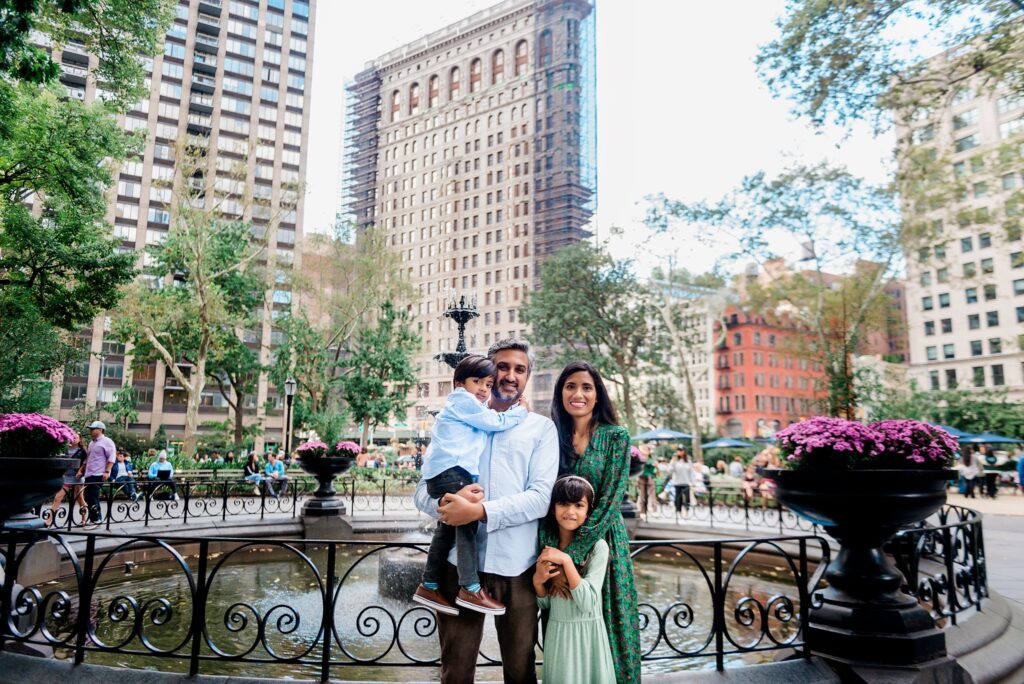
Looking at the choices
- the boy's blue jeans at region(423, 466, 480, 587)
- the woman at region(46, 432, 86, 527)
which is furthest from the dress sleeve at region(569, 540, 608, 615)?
the woman at region(46, 432, 86, 527)

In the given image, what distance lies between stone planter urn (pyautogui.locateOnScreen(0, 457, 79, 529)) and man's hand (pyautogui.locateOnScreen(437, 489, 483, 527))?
369 centimetres

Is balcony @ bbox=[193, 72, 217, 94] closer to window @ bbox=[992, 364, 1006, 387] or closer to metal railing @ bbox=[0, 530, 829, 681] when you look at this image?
metal railing @ bbox=[0, 530, 829, 681]

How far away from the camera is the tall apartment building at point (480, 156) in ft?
205

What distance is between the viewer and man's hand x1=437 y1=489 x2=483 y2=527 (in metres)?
2.48

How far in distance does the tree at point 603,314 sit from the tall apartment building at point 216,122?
3451 cm

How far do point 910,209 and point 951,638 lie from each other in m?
26.5

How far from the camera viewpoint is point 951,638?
4.52 metres

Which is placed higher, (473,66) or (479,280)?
(473,66)

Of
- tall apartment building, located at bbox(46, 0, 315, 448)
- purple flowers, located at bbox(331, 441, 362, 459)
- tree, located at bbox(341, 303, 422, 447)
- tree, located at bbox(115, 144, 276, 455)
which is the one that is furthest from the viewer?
tall apartment building, located at bbox(46, 0, 315, 448)

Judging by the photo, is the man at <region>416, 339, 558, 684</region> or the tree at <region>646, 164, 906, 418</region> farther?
the tree at <region>646, 164, 906, 418</region>

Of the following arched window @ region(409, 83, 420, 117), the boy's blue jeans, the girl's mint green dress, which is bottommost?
the girl's mint green dress

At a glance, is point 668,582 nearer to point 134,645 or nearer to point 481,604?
point 134,645

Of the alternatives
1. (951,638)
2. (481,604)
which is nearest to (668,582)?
(951,638)

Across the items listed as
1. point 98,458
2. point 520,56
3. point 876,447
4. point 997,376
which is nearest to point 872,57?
point 876,447
